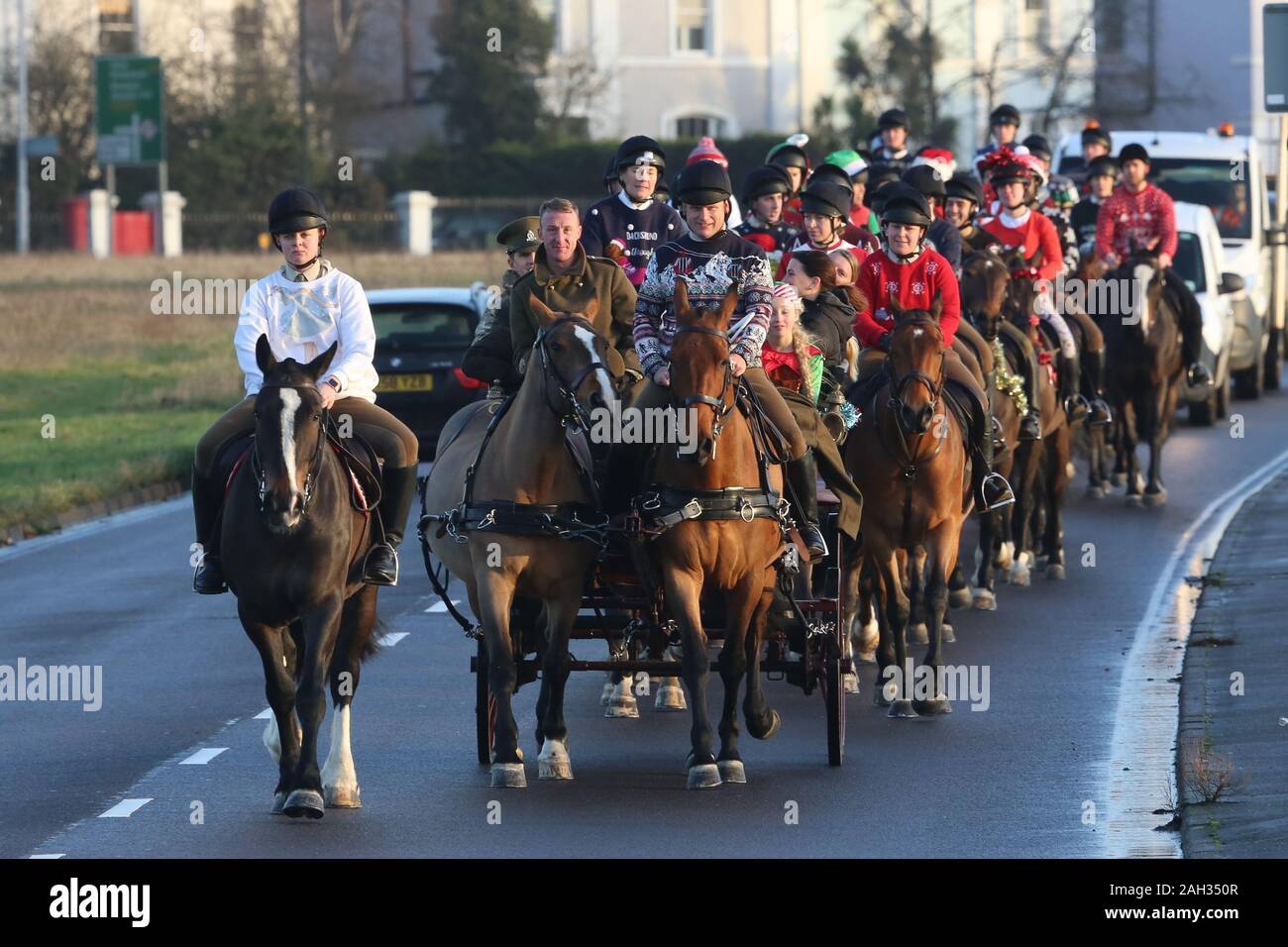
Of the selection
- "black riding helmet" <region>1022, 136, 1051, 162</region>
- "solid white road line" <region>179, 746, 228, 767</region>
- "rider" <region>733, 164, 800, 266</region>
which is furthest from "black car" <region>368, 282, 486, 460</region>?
"solid white road line" <region>179, 746, 228, 767</region>

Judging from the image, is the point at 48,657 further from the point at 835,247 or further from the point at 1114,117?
the point at 1114,117

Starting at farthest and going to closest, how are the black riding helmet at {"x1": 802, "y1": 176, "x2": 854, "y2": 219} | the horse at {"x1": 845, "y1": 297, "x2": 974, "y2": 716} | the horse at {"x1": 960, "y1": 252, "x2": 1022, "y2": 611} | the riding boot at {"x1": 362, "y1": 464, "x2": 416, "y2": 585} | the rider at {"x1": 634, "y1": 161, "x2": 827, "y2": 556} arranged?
the horse at {"x1": 960, "y1": 252, "x2": 1022, "y2": 611}
the black riding helmet at {"x1": 802, "y1": 176, "x2": 854, "y2": 219}
the horse at {"x1": 845, "y1": 297, "x2": 974, "y2": 716}
the rider at {"x1": 634, "y1": 161, "x2": 827, "y2": 556}
the riding boot at {"x1": 362, "y1": 464, "x2": 416, "y2": 585}

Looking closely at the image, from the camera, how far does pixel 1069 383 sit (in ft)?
59.4

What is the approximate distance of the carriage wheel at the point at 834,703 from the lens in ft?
35.7

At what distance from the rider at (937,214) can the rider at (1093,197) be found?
5720mm

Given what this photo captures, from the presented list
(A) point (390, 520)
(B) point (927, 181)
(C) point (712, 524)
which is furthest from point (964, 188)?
(A) point (390, 520)

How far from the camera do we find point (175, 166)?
70.8 metres

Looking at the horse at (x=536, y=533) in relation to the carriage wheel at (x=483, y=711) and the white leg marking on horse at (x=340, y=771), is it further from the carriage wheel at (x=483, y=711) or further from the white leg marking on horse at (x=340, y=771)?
the white leg marking on horse at (x=340, y=771)

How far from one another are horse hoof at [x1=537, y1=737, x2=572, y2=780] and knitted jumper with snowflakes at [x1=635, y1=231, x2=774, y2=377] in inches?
66.0

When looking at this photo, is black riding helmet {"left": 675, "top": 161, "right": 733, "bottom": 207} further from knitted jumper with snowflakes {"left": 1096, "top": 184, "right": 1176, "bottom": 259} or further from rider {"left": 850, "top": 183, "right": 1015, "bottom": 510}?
knitted jumper with snowflakes {"left": 1096, "top": 184, "right": 1176, "bottom": 259}

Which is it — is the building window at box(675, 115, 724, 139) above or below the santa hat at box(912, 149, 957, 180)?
above

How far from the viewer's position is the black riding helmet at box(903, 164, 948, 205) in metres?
16.0

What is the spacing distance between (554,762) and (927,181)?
6524 mm

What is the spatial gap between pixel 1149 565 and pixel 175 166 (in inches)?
2224
